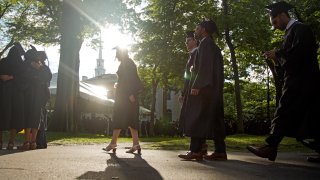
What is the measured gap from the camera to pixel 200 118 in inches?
250

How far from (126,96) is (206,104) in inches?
79.5

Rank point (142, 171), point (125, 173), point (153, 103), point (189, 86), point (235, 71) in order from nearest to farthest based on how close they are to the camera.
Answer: point (125, 173), point (142, 171), point (189, 86), point (235, 71), point (153, 103)

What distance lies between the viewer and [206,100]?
6.42 meters

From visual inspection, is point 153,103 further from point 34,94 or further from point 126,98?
point 126,98

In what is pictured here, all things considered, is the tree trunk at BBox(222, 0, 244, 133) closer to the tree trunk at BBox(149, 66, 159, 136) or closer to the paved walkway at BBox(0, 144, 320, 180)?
the tree trunk at BBox(149, 66, 159, 136)

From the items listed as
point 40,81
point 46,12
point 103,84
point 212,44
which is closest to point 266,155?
point 212,44

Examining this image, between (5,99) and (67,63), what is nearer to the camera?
(5,99)

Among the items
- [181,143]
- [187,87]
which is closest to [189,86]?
[187,87]

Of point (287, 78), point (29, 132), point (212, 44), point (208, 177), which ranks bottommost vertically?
point (208, 177)

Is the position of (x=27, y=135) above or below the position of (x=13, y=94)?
below

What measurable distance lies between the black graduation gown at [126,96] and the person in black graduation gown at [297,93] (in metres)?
2.84

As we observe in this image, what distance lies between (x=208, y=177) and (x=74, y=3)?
16.8 metres

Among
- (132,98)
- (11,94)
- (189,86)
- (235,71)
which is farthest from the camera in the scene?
(235,71)

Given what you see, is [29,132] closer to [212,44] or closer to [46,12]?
[212,44]
